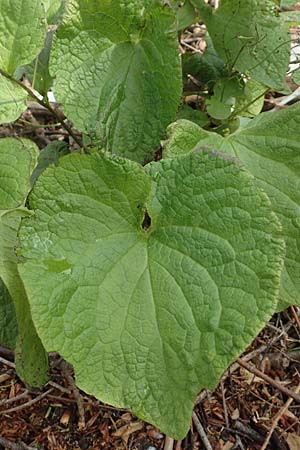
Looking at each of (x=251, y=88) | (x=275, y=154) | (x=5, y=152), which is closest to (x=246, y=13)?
(x=251, y=88)

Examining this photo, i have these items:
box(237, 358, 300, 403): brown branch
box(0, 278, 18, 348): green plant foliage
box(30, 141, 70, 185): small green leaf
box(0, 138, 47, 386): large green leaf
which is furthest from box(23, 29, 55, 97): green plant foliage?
box(237, 358, 300, 403): brown branch

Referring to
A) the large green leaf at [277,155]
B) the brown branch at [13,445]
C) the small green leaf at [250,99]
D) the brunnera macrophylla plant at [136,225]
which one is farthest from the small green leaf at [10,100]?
the brown branch at [13,445]

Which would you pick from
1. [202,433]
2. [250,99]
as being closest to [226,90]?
[250,99]

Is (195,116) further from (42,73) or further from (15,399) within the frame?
(15,399)

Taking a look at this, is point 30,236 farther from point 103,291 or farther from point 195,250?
point 195,250

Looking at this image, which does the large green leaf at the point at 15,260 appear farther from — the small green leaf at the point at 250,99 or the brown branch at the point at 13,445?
the small green leaf at the point at 250,99

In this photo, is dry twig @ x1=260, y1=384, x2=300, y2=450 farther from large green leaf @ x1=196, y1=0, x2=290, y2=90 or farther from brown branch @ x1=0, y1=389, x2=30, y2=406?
large green leaf @ x1=196, y1=0, x2=290, y2=90

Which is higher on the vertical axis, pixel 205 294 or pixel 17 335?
pixel 205 294
